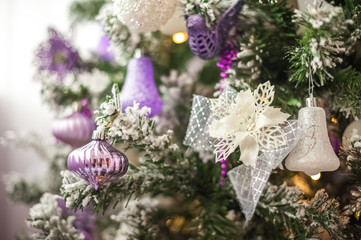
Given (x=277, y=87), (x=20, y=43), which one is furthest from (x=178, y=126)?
(x=20, y=43)

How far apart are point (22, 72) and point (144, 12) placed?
2.77 feet

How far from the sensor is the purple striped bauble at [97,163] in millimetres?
437

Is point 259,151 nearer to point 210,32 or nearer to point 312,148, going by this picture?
point 312,148

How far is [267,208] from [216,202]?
91mm

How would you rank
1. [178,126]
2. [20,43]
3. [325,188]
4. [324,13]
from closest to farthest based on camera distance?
[324,13]
[325,188]
[178,126]
[20,43]

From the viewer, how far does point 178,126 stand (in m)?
0.71

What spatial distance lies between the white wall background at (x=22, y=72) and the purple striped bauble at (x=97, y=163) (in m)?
0.76

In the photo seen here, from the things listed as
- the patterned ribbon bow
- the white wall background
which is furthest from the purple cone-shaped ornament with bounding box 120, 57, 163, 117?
the white wall background

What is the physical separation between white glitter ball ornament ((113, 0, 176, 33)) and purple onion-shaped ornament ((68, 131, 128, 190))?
0.60 ft

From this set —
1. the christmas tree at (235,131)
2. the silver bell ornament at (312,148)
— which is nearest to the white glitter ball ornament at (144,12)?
the christmas tree at (235,131)

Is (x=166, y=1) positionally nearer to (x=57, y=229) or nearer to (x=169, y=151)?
(x=169, y=151)

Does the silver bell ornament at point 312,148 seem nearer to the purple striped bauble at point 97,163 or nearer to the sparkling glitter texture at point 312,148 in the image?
the sparkling glitter texture at point 312,148

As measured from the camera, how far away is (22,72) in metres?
1.20

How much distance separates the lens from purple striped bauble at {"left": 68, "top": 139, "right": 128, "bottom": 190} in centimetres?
44
